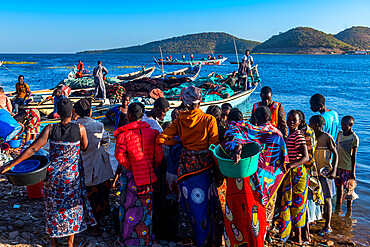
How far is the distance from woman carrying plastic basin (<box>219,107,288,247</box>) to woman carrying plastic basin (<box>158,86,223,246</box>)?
220 millimetres

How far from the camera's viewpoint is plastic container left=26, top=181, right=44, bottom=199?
4.64m

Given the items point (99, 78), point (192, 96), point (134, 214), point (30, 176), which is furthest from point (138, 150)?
point (99, 78)

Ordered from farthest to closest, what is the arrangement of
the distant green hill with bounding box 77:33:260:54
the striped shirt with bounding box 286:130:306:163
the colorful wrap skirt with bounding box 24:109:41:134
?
the distant green hill with bounding box 77:33:260:54 → the colorful wrap skirt with bounding box 24:109:41:134 → the striped shirt with bounding box 286:130:306:163

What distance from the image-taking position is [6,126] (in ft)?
18.1

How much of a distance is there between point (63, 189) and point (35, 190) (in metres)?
1.90

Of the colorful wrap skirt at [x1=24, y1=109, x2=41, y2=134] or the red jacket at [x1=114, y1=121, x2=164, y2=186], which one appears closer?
the red jacket at [x1=114, y1=121, x2=164, y2=186]

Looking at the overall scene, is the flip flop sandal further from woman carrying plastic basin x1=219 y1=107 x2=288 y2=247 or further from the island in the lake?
the island in the lake

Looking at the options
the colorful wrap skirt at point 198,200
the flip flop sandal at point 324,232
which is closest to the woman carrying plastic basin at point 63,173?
the colorful wrap skirt at point 198,200

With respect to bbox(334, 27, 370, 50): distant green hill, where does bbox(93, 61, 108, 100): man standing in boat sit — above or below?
below

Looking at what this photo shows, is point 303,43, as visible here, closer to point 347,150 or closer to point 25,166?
point 347,150

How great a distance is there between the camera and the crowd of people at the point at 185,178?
307cm

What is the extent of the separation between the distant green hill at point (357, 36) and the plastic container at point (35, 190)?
165646 millimetres

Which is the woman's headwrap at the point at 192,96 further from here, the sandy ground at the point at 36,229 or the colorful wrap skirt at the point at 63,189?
the sandy ground at the point at 36,229

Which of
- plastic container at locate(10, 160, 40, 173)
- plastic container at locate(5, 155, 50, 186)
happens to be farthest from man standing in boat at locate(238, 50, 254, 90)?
plastic container at locate(5, 155, 50, 186)
